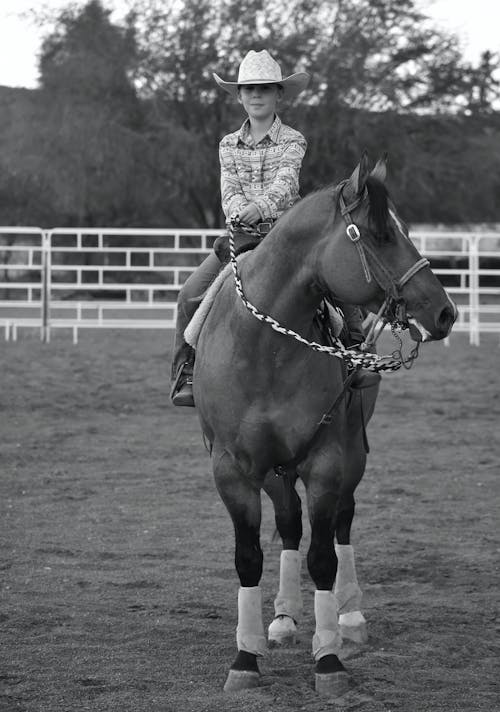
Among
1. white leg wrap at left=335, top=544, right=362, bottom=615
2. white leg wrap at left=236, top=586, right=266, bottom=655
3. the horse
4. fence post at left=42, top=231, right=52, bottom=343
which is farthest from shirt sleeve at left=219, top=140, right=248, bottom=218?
fence post at left=42, top=231, right=52, bottom=343

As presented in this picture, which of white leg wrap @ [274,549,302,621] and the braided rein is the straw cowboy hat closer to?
the braided rein

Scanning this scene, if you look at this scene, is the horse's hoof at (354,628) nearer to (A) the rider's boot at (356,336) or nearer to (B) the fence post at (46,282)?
(A) the rider's boot at (356,336)

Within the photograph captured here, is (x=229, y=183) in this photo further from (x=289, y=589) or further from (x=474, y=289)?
(x=474, y=289)

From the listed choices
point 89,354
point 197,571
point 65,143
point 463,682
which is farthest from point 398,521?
point 65,143

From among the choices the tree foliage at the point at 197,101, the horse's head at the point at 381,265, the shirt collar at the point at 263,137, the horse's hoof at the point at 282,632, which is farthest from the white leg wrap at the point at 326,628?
the tree foliage at the point at 197,101

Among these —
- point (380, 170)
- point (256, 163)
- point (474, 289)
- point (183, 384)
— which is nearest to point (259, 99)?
point (256, 163)

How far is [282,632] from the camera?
4.90 m

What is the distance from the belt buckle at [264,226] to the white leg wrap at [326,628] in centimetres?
159

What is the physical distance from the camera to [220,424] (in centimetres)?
441

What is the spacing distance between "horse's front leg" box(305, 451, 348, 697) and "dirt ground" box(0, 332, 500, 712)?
3.6 inches

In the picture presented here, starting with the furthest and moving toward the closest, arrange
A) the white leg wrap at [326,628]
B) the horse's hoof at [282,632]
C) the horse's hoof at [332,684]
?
the horse's hoof at [282,632] → the white leg wrap at [326,628] → the horse's hoof at [332,684]

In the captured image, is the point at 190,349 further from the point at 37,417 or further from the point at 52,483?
the point at 37,417

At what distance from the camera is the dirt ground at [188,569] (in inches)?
166

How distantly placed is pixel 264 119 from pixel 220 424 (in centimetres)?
143
